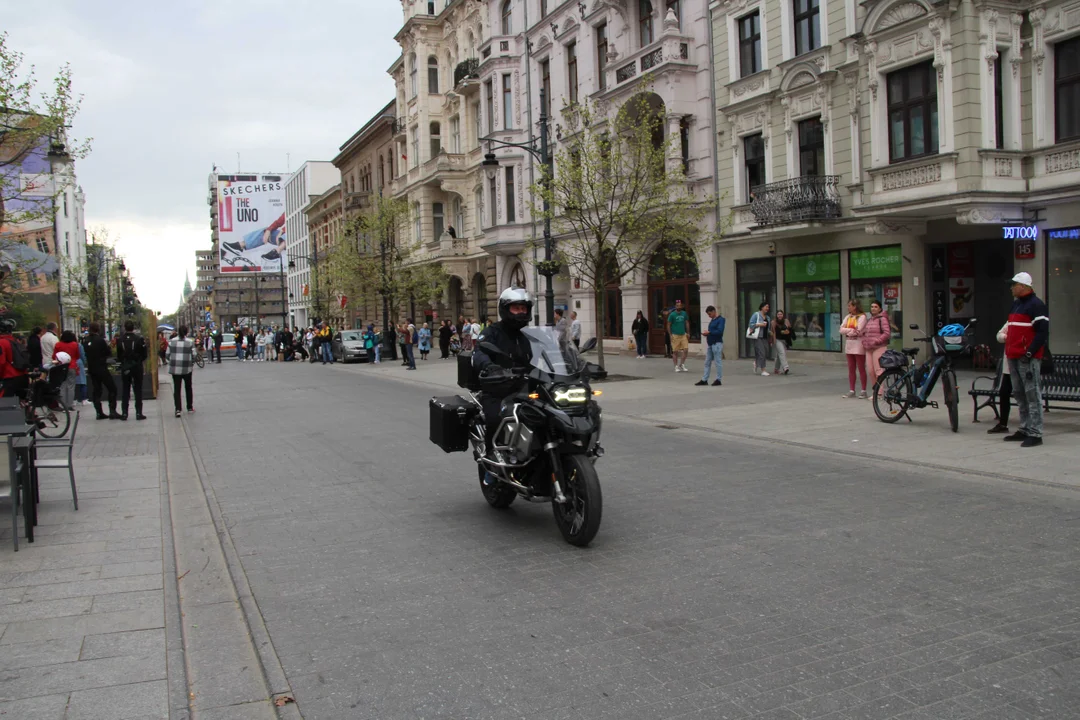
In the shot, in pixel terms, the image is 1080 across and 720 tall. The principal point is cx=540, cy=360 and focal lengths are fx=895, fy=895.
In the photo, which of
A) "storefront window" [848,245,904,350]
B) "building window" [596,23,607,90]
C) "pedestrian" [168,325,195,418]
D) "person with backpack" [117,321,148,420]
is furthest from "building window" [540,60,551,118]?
"person with backpack" [117,321,148,420]

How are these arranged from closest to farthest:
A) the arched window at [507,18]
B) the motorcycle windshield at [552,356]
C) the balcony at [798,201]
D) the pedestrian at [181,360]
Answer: the motorcycle windshield at [552,356] < the pedestrian at [181,360] < the balcony at [798,201] < the arched window at [507,18]

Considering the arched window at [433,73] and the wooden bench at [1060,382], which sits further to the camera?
the arched window at [433,73]

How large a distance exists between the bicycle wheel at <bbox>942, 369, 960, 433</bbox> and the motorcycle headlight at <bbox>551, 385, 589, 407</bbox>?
6.88 meters

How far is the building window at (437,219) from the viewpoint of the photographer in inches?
1850

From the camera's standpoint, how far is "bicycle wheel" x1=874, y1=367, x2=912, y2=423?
11875mm

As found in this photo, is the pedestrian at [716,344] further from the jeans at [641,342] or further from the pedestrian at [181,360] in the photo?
the jeans at [641,342]

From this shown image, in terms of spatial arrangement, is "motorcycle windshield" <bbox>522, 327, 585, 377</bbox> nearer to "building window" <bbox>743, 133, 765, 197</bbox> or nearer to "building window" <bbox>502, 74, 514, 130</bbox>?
"building window" <bbox>743, 133, 765, 197</bbox>

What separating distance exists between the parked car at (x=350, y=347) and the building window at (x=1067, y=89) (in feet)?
92.6

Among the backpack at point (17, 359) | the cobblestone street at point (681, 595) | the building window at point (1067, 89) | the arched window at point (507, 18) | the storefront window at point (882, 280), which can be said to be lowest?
the cobblestone street at point (681, 595)

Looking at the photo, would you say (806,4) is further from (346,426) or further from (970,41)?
(346,426)

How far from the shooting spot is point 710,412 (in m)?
14.3

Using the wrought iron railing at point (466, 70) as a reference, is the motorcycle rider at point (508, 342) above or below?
below

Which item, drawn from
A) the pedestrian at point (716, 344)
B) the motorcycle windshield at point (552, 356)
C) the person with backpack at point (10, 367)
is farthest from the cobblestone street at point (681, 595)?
the pedestrian at point (716, 344)

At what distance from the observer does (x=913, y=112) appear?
1911 centimetres
